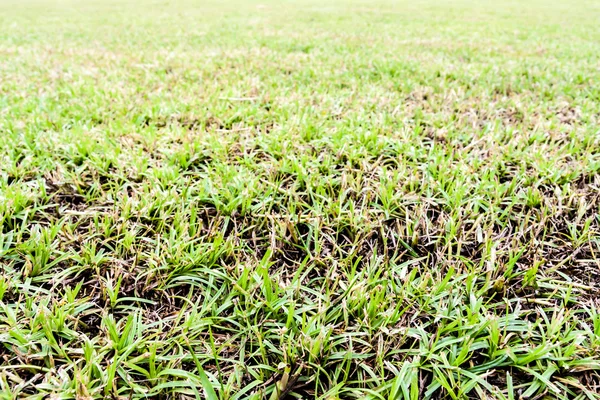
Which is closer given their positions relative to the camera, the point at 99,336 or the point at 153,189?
the point at 99,336

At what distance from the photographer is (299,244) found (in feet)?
5.86

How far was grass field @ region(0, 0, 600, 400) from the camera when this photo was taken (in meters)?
1.25

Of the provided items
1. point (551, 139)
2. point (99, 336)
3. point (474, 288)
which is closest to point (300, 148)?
point (474, 288)

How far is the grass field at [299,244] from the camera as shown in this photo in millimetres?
1247

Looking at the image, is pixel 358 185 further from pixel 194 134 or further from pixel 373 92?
pixel 373 92

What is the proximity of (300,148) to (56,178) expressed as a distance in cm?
137

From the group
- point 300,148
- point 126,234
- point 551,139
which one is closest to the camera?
point 126,234

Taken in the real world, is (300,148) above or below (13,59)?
below

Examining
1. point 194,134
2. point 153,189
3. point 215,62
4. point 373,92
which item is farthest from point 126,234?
point 215,62

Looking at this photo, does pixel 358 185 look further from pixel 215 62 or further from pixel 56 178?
pixel 215 62

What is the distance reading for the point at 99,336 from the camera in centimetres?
133

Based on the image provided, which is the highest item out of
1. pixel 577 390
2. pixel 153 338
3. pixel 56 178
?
pixel 56 178

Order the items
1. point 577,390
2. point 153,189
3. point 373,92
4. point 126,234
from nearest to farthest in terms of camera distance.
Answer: point 577,390, point 126,234, point 153,189, point 373,92

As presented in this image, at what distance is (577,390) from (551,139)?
1892mm
